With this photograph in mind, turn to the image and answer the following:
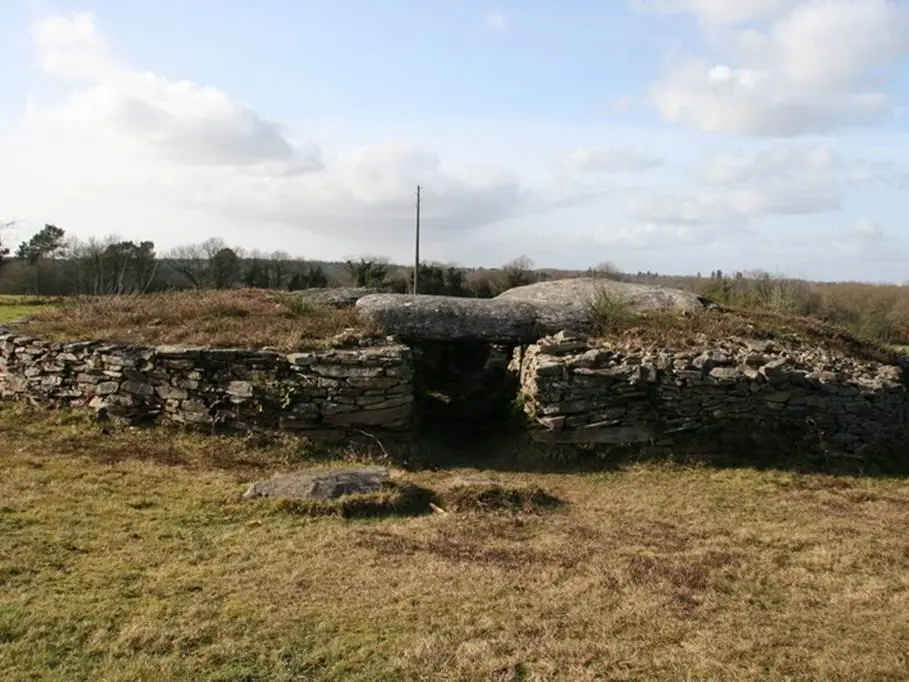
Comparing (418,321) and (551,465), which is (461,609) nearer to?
(551,465)

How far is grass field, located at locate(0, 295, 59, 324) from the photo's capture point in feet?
64.3

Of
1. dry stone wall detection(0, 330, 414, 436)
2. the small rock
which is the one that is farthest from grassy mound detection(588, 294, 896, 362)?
the small rock

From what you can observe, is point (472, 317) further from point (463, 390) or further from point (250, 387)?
point (250, 387)

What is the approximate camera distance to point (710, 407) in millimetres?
9445

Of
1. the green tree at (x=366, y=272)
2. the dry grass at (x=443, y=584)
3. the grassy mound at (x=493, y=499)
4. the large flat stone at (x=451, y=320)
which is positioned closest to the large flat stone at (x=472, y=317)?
the large flat stone at (x=451, y=320)

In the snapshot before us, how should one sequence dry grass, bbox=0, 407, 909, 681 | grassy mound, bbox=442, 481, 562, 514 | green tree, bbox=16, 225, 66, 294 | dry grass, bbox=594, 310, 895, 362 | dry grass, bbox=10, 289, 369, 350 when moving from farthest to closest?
green tree, bbox=16, 225, 66, 294 < dry grass, bbox=594, 310, 895, 362 < dry grass, bbox=10, 289, 369, 350 < grassy mound, bbox=442, 481, 562, 514 < dry grass, bbox=0, 407, 909, 681

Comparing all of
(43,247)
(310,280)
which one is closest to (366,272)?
(310,280)

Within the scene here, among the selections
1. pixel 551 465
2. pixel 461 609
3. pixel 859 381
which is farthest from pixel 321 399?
pixel 859 381

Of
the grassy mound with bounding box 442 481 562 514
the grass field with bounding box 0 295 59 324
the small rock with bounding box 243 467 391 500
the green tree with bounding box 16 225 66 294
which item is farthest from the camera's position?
the green tree with bounding box 16 225 66 294

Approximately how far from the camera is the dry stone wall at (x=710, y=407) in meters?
9.38

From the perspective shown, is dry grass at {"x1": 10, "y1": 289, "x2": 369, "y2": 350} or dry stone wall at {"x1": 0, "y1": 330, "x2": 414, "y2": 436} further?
dry grass at {"x1": 10, "y1": 289, "x2": 369, "y2": 350}

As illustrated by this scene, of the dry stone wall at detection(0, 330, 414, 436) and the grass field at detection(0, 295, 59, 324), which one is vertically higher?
the grass field at detection(0, 295, 59, 324)

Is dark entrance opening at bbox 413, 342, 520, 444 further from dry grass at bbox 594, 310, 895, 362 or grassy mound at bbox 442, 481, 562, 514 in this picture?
grassy mound at bbox 442, 481, 562, 514

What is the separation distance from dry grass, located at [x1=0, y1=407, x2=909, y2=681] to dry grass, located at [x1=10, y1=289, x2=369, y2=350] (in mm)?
2415
